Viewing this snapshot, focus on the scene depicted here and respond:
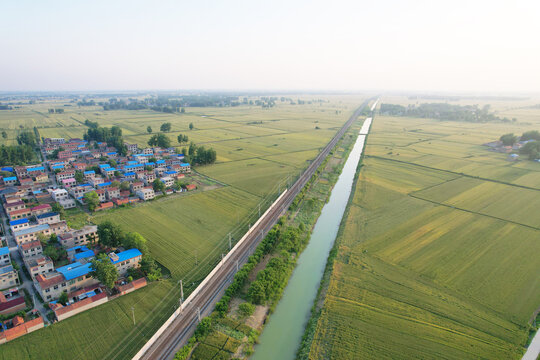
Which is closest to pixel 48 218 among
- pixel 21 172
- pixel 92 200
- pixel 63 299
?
pixel 92 200

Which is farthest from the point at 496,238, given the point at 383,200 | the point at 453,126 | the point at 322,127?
the point at 453,126

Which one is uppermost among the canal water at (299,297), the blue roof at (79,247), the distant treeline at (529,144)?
the distant treeline at (529,144)

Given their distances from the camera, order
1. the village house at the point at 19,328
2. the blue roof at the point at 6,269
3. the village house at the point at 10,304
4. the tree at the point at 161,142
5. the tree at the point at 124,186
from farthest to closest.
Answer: the tree at the point at 161,142 → the tree at the point at 124,186 → the blue roof at the point at 6,269 → the village house at the point at 10,304 → the village house at the point at 19,328

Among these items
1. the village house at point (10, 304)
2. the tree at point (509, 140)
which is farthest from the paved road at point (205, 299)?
the tree at point (509, 140)

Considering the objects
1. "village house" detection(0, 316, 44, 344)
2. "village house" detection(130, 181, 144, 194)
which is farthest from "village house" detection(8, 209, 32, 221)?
"village house" detection(0, 316, 44, 344)

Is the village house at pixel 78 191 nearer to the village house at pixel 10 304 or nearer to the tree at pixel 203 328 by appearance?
the village house at pixel 10 304

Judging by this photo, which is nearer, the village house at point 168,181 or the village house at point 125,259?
the village house at point 125,259
